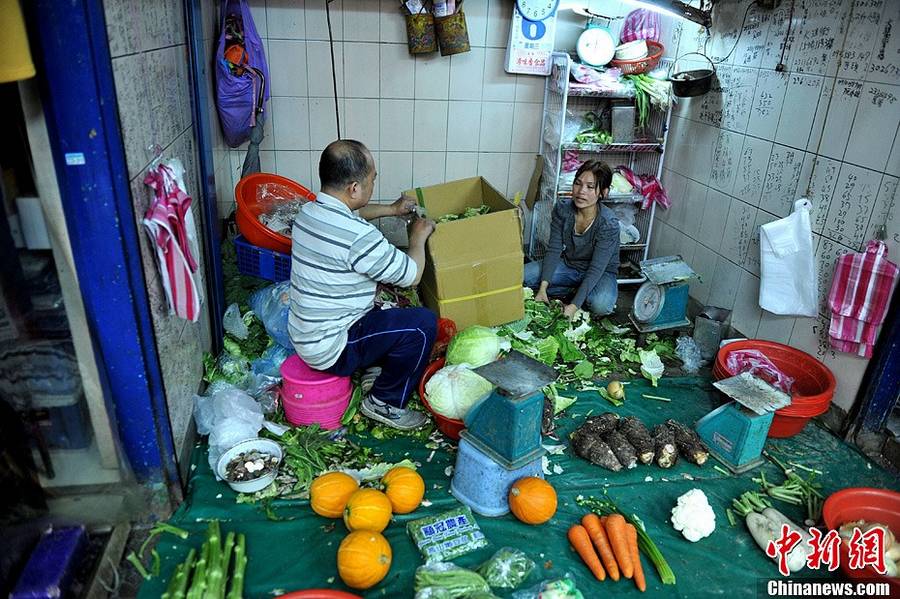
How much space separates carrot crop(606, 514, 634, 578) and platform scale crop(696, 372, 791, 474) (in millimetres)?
952

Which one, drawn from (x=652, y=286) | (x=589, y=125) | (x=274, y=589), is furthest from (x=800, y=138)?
(x=274, y=589)

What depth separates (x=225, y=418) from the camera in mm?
3289

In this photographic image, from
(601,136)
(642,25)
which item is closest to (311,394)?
(601,136)

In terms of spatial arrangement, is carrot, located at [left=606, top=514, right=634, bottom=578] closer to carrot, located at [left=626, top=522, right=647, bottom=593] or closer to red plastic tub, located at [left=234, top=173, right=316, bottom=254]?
carrot, located at [left=626, top=522, right=647, bottom=593]

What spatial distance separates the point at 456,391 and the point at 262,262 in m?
1.69

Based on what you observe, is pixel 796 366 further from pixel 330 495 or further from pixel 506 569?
pixel 330 495

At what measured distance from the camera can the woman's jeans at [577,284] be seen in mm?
4957

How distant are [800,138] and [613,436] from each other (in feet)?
8.02

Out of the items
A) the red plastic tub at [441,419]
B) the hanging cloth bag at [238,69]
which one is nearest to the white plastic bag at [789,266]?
the red plastic tub at [441,419]

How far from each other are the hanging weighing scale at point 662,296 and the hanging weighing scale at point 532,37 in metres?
2.10

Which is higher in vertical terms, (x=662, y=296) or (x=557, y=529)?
(x=662, y=296)

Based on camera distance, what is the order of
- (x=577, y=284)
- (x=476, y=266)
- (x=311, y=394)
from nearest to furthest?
(x=311, y=394) < (x=476, y=266) < (x=577, y=284)

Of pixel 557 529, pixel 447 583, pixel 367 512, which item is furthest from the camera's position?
pixel 557 529

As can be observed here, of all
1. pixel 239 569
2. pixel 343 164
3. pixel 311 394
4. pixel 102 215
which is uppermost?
pixel 343 164
